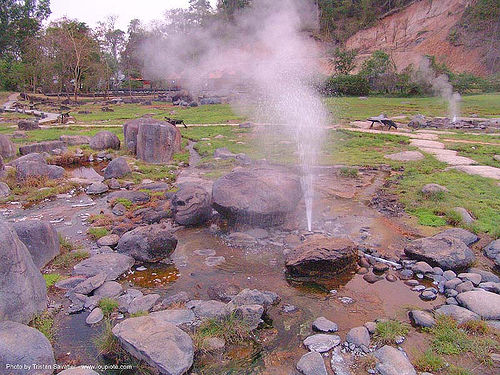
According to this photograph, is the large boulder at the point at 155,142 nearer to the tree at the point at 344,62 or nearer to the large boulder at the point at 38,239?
the large boulder at the point at 38,239

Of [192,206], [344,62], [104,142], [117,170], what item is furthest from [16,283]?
[344,62]

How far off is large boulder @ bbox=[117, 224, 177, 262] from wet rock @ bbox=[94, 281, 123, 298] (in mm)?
823

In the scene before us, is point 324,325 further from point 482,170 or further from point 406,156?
point 406,156

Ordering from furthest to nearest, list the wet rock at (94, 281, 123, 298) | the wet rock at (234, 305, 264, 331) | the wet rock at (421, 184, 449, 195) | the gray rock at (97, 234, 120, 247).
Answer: the wet rock at (421, 184, 449, 195) → the gray rock at (97, 234, 120, 247) → the wet rock at (94, 281, 123, 298) → the wet rock at (234, 305, 264, 331)

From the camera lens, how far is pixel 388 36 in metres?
45.0

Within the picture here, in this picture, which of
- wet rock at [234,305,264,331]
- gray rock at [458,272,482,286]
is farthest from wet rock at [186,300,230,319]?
gray rock at [458,272,482,286]

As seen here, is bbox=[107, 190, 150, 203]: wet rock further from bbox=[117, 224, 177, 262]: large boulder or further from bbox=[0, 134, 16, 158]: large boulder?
bbox=[0, 134, 16, 158]: large boulder

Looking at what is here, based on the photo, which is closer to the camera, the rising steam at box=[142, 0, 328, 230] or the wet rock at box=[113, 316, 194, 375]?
the wet rock at box=[113, 316, 194, 375]

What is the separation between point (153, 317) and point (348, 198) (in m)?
5.76

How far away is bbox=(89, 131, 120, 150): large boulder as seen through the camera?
14977 millimetres

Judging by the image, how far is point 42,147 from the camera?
45.9 feet

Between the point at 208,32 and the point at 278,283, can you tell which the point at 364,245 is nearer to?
the point at 278,283

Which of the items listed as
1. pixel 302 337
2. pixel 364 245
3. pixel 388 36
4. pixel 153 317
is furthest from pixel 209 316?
pixel 388 36

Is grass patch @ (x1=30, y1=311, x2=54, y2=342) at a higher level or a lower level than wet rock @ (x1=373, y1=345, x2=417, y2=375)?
lower
